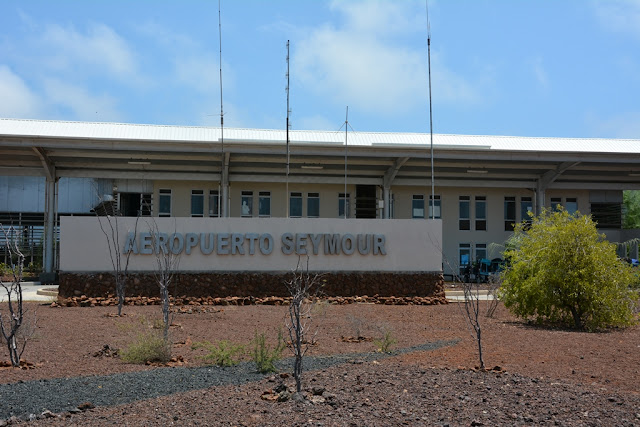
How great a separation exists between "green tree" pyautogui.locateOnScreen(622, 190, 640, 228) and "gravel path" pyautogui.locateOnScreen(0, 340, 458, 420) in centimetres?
5175

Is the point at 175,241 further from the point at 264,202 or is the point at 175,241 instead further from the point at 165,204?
the point at 264,202

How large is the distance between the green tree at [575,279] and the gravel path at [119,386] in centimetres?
724

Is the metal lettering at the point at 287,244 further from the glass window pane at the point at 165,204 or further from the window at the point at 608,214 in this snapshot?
the window at the point at 608,214

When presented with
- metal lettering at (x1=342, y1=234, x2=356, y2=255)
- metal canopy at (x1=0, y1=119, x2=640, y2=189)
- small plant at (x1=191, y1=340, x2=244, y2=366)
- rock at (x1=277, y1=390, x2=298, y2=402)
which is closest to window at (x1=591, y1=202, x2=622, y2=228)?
metal canopy at (x1=0, y1=119, x2=640, y2=189)

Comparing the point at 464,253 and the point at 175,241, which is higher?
the point at 175,241

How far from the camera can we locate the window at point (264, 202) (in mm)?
37969

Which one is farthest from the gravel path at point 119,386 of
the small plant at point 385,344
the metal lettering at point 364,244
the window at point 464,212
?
the window at point 464,212

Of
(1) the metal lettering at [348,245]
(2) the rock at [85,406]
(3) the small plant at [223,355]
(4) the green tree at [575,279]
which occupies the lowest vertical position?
(2) the rock at [85,406]

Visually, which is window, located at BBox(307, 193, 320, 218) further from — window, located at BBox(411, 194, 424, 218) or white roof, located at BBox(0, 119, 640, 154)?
window, located at BBox(411, 194, 424, 218)

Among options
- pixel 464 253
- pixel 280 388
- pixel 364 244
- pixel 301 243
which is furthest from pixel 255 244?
pixel 464 253

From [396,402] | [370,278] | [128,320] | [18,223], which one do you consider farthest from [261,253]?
[18,223]

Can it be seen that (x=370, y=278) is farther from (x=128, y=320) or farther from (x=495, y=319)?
(x=128, y=320)

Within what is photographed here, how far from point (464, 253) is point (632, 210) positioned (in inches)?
1077

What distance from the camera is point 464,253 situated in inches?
1554
